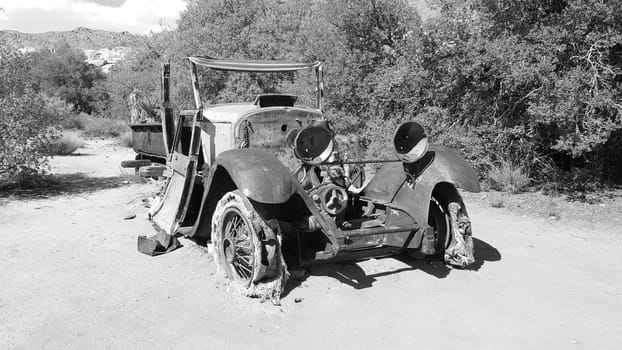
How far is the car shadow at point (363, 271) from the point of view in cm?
454

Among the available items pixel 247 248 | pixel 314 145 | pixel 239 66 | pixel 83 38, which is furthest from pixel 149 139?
pixel 83 38

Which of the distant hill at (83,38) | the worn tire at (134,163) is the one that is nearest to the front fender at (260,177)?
the worn tire at (134,163)

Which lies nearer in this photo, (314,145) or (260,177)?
(260,177)

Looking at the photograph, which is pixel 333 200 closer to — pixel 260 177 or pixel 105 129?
pixel 260 177

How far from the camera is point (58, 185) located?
9336mm

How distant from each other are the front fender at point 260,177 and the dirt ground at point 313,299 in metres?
0.94

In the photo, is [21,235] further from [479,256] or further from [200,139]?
[479,256]

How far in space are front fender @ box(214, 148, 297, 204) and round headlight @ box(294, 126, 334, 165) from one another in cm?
37

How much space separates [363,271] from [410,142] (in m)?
1.41

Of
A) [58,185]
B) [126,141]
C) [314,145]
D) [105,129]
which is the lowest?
[105,129]

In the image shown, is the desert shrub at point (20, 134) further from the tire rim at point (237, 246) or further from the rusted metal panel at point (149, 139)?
the tire rim at point (237, 246)

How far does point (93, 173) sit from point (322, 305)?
8645 mm

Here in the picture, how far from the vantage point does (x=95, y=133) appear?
2142 centimetres

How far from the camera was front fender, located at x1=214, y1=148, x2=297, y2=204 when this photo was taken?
3885 mm
